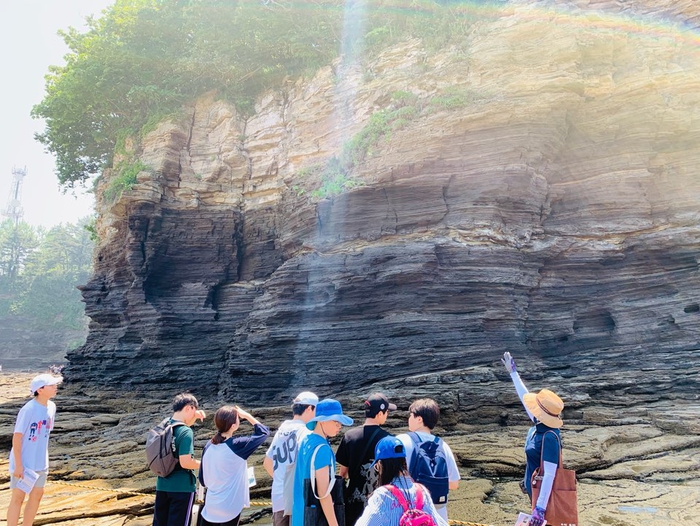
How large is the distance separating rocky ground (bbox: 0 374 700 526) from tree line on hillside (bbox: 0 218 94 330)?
3798 centimetres

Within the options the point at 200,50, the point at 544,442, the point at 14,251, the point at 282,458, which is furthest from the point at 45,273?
the point at 544,442

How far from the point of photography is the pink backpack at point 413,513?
2.19m

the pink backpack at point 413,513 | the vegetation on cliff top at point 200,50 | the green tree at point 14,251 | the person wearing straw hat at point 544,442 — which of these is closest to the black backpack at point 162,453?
the pink backpack at point 413,513

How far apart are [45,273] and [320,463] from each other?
2394 inches

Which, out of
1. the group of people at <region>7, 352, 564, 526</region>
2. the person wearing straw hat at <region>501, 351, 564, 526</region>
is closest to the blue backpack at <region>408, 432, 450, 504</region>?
the group of people at <region>7, 352, 564, 526</region>

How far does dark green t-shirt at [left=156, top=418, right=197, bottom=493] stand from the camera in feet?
12.7

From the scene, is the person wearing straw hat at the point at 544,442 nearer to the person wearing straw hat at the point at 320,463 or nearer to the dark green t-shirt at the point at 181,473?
the person wearing straw hat at the point at 320,463

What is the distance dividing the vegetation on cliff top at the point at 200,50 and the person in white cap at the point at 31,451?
52.1 ft

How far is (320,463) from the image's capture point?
3193 millimetres

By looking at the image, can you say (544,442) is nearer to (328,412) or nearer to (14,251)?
(328,412)

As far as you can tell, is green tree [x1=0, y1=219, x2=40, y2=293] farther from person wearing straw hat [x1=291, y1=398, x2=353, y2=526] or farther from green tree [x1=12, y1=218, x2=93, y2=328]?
person wearing straw hat [x1=291, y1=398, x2=353, y2=526]

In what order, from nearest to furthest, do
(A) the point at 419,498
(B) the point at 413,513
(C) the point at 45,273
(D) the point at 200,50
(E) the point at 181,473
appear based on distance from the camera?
1. (B) the point at 413,513
2. (A) the point at 419,498
3. (E) the point at 181,473
4. (D) the point at 200,50
5. (C) the point at 45,273

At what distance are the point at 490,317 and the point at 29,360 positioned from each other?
1805 inches

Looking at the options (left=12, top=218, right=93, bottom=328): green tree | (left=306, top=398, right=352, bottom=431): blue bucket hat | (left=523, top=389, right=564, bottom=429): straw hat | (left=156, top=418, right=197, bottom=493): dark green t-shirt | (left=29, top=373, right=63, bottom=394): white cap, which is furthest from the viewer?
(left=12, top=218, right=93, bottom=328): green tree
